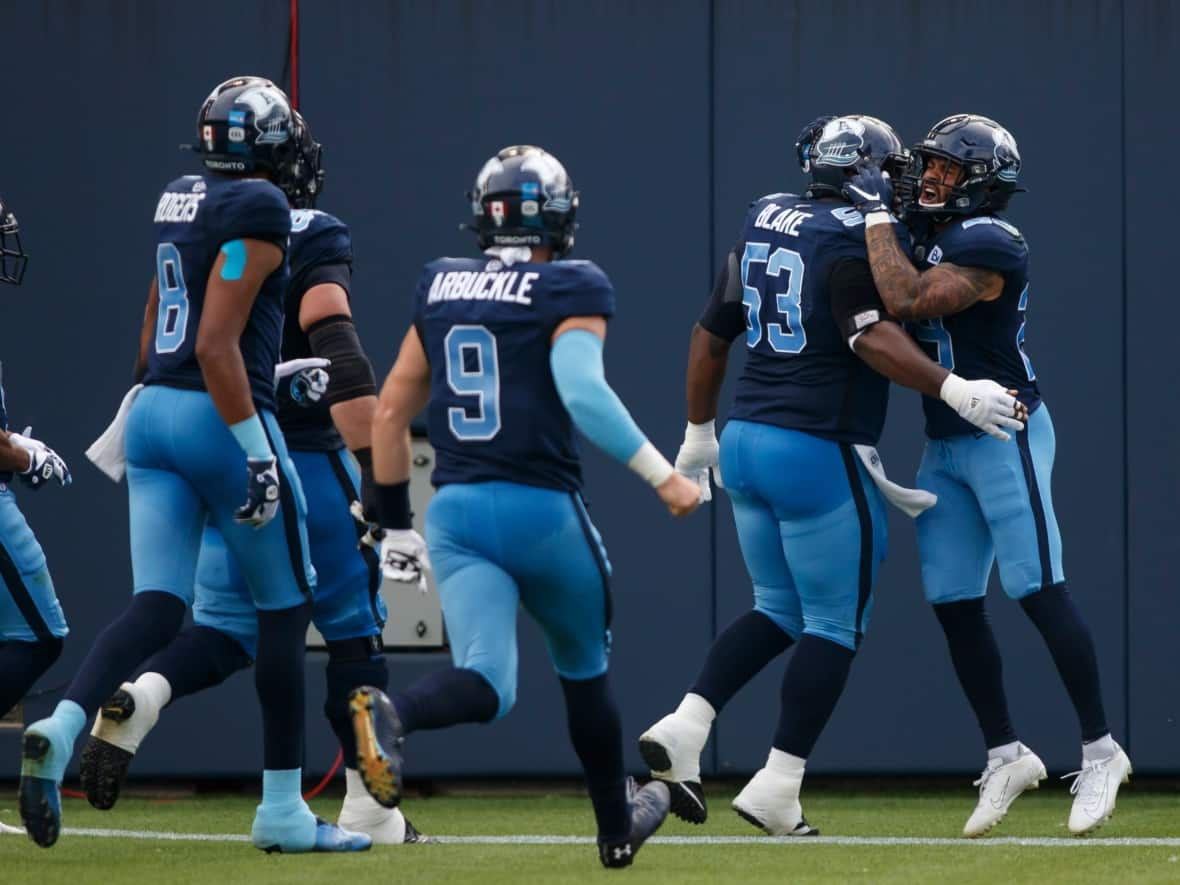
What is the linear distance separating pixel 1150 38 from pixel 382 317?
2659mm

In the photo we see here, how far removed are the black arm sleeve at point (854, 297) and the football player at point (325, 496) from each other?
1180mm

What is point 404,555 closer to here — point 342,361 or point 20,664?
point 342,361

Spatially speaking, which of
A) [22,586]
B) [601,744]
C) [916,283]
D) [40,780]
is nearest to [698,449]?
[916,283]

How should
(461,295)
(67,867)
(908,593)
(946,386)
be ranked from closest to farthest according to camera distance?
(461,295), (67,867), (946,386), (908,593)

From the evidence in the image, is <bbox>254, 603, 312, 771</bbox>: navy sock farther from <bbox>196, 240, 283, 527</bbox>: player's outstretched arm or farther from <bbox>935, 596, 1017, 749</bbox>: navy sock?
<bbox>935, 596, 1017, 749</bbox>: navy sock

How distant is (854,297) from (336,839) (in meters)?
1.82

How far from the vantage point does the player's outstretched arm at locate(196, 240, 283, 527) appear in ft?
14.7

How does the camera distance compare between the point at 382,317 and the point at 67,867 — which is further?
the point at 382,317

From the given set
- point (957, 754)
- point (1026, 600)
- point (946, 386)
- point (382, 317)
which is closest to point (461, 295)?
point (946, 386)

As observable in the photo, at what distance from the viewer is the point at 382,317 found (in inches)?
260

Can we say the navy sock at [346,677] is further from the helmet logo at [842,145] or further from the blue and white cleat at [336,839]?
the helmet logo at [842,145]

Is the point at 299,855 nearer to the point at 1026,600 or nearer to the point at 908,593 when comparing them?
the point at 1026,600

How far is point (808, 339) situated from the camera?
200 inches

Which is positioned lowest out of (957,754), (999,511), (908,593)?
(957,754)
